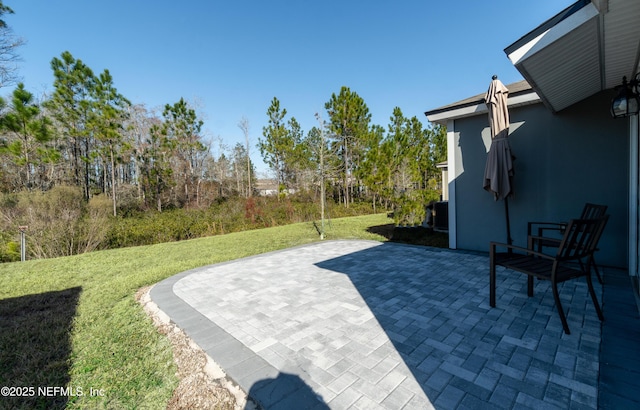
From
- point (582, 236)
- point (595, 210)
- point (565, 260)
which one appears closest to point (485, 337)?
point (565, 260)

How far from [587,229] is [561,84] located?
234 centimetres

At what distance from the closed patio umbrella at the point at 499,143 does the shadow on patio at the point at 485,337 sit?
149 centimetres

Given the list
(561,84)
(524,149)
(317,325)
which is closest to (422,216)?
(524,149)

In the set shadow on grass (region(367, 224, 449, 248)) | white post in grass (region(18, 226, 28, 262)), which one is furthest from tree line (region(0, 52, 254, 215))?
shadow on grass (region(367, 224, 449, 248))

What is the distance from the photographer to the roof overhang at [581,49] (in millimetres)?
2391

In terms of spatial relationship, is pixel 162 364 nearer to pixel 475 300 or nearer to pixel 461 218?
pixel 475 300

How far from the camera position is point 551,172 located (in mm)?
4777

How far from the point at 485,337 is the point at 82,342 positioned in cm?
388

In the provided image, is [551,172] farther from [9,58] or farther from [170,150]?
[170,150]

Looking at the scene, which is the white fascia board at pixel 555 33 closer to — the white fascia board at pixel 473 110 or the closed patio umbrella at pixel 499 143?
the closed patio umbrella at pixel 499 143

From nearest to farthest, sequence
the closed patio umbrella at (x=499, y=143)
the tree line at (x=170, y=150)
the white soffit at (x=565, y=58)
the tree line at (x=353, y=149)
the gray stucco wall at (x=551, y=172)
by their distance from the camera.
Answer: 1. the white soffit at (x=565, y=58)
2. the gray stucco wall at (x=551, y=172)
3. the closed patio umbrella at (x=499, y=143)
4. the tree line at (x=170, y=150)
5. the tree line at (x=353, y=149)

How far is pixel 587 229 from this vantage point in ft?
8.48

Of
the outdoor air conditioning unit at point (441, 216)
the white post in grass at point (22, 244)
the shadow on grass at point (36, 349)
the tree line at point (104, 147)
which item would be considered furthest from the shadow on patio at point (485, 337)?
the white post in grass at point (22, 244)

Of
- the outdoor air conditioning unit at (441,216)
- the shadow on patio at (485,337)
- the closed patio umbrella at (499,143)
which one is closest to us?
the shadow on patio at (485,337)
